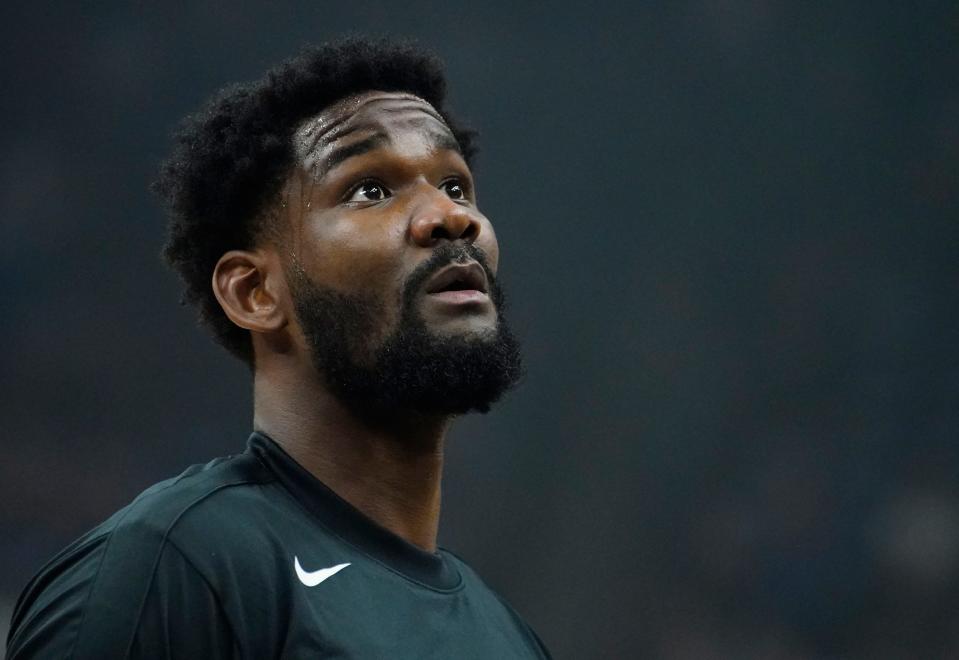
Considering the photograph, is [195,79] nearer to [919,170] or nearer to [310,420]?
[919,170]

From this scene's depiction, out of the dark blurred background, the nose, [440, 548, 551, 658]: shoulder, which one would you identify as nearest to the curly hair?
the nose

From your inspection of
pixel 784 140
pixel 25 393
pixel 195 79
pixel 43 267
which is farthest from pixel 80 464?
pixel 784 140

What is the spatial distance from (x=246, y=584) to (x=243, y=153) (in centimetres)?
92

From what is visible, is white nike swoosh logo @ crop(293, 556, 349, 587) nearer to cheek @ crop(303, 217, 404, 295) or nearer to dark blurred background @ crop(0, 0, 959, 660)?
cheek @ crop(303, 217, 404, 295)

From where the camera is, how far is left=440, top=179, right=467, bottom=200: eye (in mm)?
2369

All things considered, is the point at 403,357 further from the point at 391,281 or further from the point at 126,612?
the point at 126,612

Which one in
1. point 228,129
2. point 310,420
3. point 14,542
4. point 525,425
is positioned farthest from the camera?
point 525,425

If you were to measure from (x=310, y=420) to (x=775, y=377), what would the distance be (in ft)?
11.7

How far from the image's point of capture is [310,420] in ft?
7.04

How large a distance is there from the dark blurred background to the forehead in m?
2.95

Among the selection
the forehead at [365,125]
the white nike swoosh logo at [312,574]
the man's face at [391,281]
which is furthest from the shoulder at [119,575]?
the forehead at [365,125]

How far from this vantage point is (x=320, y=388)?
85.4 inches

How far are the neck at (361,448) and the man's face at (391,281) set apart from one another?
1.9 inches

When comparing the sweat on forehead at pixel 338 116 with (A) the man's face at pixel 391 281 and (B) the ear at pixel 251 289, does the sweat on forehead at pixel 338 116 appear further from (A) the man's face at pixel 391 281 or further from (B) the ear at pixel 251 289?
(B) the ear at pixel 251 289
